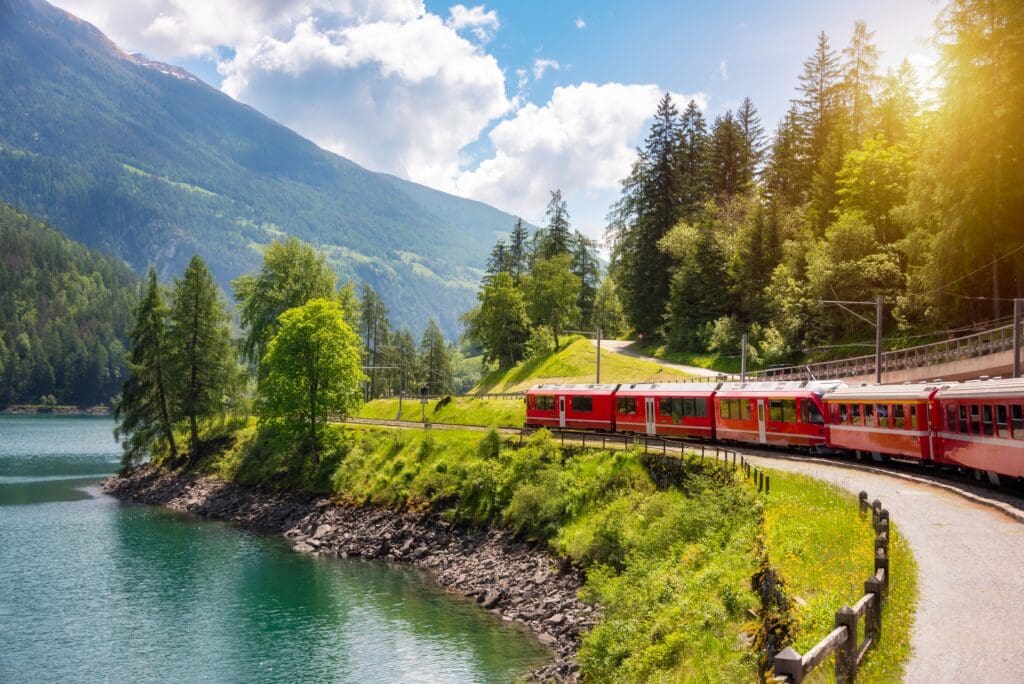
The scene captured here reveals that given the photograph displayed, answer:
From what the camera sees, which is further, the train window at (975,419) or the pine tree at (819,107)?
the pine tree at (819,107)

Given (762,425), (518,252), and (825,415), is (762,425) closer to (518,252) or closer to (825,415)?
(825,415)

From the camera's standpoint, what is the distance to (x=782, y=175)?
94.4 metres

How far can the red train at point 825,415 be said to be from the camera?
26531 millimetres

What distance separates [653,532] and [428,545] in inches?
704

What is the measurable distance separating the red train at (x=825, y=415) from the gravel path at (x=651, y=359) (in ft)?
64.9

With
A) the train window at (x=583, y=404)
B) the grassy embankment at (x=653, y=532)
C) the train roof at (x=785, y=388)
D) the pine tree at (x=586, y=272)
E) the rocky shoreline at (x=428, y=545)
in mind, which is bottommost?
the rocky shoreline at (x=428, y=545)

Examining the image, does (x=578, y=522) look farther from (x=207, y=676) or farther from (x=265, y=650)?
(x=207, y=676)

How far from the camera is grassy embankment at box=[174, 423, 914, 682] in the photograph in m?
16.3

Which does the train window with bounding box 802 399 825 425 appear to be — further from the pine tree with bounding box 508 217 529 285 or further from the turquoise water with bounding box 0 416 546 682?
the pine tree with bounding box 508 217 529 285

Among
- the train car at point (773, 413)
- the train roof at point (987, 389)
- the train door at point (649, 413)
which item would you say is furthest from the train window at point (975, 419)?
the train door at point (649, 413)

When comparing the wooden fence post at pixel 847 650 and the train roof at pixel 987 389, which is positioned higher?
the train roof at pixel 987 389

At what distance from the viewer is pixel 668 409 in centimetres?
4781

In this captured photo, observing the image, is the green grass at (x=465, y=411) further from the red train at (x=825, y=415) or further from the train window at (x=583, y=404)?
the train window at (x=583, y=404)

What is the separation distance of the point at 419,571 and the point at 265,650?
12.6 metres
